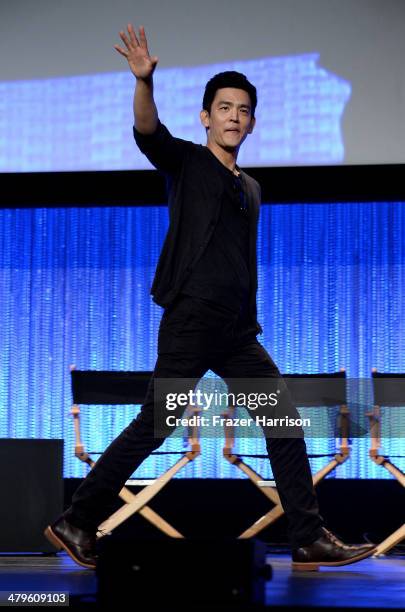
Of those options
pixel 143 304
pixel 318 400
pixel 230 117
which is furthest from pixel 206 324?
pixel 143 304

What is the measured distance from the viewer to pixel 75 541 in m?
2.95

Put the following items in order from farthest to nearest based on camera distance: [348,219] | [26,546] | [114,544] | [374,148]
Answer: [348,219] < [374,148] < [26,546] < [114,544]

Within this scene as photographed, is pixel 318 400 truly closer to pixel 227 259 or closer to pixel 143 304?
pixel 143 304

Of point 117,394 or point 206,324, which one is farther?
point 117,394

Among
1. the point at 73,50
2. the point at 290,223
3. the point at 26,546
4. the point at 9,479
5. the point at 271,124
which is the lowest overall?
the point at 26,546

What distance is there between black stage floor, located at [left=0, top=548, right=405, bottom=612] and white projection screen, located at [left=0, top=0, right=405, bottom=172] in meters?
2.56

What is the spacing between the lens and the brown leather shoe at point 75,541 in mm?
2947

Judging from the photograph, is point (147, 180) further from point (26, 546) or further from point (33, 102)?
point (26, 546)

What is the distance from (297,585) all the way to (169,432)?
2.05 ft

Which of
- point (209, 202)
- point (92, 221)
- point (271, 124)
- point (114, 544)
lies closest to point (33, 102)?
point (92, 221)

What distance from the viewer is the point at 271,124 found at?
5516 mm

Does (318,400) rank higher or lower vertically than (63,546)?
higher

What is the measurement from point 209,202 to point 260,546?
4.02ft

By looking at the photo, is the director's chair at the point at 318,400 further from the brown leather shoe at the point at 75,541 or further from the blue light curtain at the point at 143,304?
the brown leather shoe at the point at 75,541
